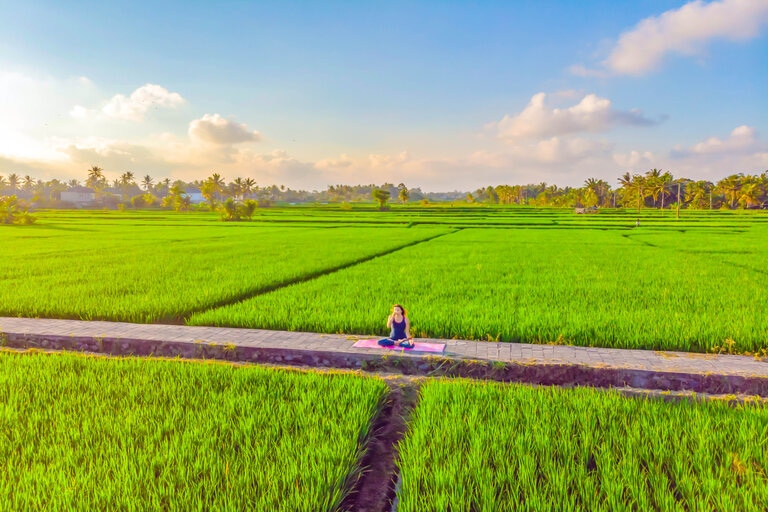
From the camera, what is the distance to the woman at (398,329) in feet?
15.7

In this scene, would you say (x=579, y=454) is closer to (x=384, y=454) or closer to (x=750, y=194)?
(x=384, y=454)

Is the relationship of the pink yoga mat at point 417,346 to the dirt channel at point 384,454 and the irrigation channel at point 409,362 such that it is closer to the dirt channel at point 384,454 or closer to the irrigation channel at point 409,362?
the irrigation channel at point 409,362

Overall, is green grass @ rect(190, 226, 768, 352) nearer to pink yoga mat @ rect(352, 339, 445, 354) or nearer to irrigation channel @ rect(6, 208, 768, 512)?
irrigation channel @ rect(6, 208, 768, 512)

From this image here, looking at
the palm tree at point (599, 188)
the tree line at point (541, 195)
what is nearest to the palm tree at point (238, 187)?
the tree line at point (541, 195)

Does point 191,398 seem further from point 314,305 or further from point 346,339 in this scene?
point 314,305

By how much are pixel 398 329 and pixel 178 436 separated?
95.7 inches

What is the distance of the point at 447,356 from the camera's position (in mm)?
4578

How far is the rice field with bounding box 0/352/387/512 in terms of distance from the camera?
90.5 inches

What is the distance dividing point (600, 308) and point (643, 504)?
496 centimetres

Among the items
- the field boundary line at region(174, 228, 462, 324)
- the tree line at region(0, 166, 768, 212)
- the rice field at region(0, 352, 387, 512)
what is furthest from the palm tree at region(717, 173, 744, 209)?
the rice field at region(0, 352, 387, 512)

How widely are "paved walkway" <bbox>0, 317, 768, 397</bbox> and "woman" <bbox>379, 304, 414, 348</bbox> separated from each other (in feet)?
0.48

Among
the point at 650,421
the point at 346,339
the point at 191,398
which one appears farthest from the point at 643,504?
the point at 346,339

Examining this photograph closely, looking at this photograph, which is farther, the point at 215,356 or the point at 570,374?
the point at 215,356

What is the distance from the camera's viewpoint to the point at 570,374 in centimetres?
430
